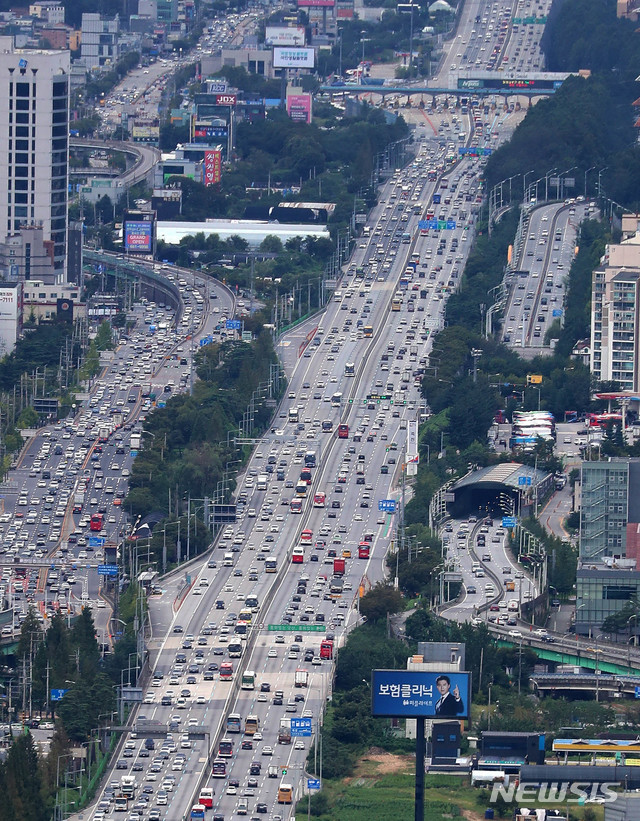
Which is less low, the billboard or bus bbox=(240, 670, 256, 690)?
the billboard

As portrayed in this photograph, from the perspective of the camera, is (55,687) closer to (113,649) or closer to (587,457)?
(113,649)

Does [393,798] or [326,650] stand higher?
[326,650]

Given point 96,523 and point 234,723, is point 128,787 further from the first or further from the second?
point 96,523

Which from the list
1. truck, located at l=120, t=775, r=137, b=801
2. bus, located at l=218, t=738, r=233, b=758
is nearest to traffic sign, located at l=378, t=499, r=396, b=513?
bus, located at l=218, t=738, r=233, b=758

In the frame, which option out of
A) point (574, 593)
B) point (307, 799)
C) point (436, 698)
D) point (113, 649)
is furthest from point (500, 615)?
point (436, 698)

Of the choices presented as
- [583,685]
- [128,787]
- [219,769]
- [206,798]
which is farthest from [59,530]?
[206,798]

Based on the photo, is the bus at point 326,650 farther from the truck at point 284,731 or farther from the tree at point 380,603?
the truck at point 284,731

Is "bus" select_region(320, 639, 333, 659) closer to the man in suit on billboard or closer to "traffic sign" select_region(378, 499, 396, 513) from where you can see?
"traffic sign" select_region(378, 499, 396, 513)
